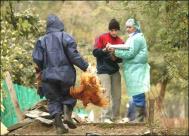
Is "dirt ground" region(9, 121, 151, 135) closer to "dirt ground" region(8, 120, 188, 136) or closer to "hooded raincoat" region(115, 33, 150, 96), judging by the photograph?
"dirt ground" region(8, 120, 188, 136)

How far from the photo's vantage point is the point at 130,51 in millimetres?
10672

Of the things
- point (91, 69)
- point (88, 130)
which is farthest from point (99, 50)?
point (88, 130)

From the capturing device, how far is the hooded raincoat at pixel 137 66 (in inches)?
424

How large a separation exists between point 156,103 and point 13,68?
266 inches

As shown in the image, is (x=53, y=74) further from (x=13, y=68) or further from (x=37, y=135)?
(x=13, y=68)

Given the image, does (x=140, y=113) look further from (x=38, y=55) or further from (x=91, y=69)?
(x=38, y=55)

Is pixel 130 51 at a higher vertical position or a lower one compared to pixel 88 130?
higher

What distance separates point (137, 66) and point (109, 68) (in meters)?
0.54

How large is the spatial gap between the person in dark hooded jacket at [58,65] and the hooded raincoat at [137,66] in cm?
154

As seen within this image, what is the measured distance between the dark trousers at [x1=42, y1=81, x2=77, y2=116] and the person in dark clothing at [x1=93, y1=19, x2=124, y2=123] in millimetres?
1478

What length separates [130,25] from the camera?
1090 cm

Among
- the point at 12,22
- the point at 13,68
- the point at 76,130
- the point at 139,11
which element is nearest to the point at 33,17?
the point at 12,22

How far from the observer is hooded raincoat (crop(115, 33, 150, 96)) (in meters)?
10.8

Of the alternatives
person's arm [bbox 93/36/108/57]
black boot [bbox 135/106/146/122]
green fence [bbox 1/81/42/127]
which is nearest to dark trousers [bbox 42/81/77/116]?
person's arm [bbox 93/36/108/57]
